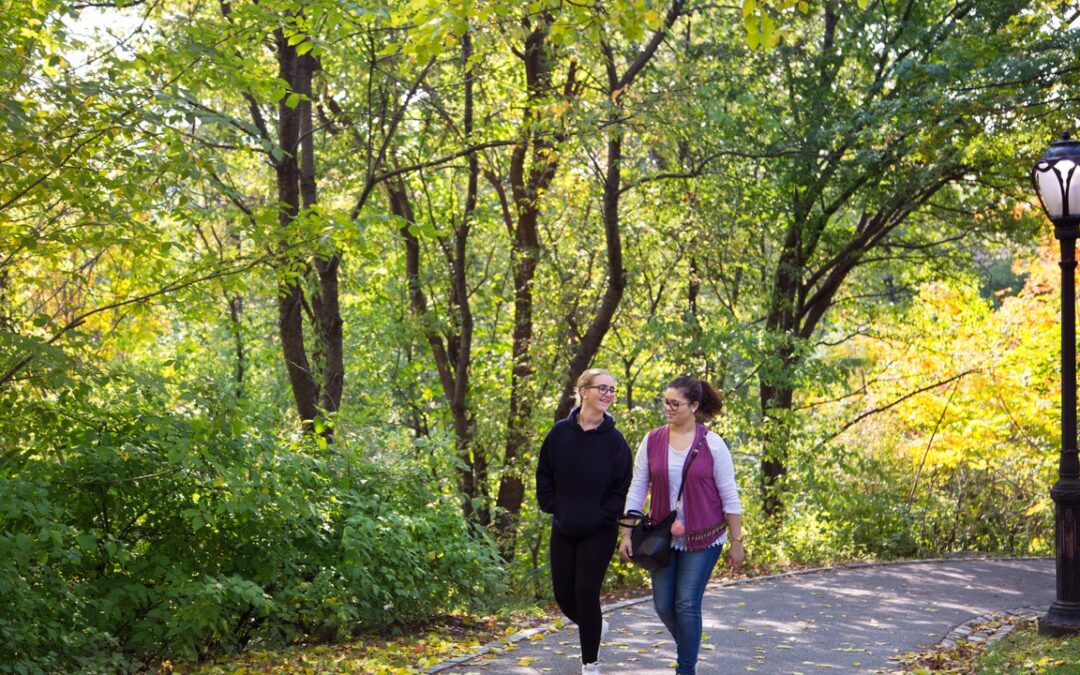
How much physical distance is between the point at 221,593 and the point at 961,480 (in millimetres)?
13787

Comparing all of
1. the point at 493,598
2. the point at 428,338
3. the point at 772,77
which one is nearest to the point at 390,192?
the point at 428,338

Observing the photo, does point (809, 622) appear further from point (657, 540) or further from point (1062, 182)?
point (1062, 182)

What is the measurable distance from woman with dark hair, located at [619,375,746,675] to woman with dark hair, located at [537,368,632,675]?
8.2 inches

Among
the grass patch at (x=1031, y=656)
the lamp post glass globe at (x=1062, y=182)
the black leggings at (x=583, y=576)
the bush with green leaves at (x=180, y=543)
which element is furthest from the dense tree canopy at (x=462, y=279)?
the grass patch at (x=1031, y=656)

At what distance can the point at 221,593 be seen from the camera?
7.59 metres

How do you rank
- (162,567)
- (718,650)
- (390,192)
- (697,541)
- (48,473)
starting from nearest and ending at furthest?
(697,541)
(48,473)
(162,567)
(718,650)
(390,192)

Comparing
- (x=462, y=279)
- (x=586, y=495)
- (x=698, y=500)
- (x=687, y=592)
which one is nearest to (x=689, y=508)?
(x=698, y=500)

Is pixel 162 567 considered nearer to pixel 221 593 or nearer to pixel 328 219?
pixel 221 593

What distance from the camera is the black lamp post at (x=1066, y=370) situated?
8.87 metres

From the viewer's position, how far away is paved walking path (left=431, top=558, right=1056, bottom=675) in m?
8.02

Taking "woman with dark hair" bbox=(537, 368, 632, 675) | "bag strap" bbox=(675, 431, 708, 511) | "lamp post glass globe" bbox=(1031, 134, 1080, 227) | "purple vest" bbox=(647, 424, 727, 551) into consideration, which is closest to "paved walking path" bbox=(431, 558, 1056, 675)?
"woman with dark hair" bbox=(537, 368, 632, 675)

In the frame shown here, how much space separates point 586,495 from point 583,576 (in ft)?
1.60

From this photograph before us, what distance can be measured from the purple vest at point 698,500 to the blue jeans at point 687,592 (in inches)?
3.4

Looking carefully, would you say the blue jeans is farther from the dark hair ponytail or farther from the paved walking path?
the paved walking path
